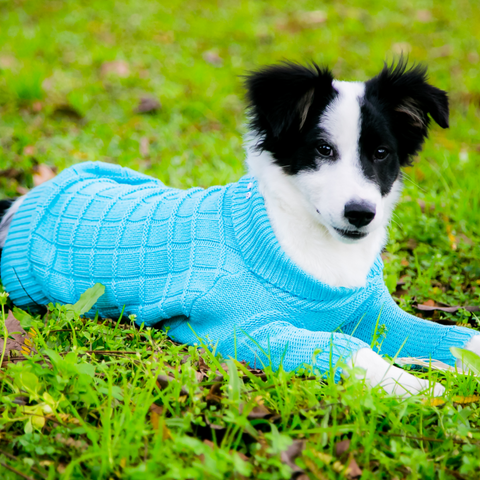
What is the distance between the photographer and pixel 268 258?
1.93m

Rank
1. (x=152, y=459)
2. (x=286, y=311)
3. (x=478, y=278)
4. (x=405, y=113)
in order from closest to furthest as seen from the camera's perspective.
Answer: (x=152, y=459) → (x=286, y=311) → (x=405, y=113) → (x=478, y=278)

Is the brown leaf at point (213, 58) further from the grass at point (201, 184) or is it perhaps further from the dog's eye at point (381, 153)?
the dog's eye at point (381, 153)

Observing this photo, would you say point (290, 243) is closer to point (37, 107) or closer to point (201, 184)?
point (201, 184)

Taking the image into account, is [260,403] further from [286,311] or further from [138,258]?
[138,258]

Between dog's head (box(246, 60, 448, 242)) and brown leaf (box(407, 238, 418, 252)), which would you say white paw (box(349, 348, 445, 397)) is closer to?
dog's head (box(246, 60, 448, 242))

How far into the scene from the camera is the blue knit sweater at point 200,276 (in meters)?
1.91

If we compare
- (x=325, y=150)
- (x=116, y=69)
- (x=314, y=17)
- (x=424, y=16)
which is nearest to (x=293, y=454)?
(x=325, y=150)

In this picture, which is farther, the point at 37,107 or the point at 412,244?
the point at 37,107

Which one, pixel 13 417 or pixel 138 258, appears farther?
pixel 138 258

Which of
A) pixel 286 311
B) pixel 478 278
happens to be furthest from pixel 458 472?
pixel 478 278

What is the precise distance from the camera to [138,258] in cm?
214

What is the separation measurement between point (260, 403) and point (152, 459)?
0.39 m

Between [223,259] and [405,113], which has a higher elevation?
[405,113]

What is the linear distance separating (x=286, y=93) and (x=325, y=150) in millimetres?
265
